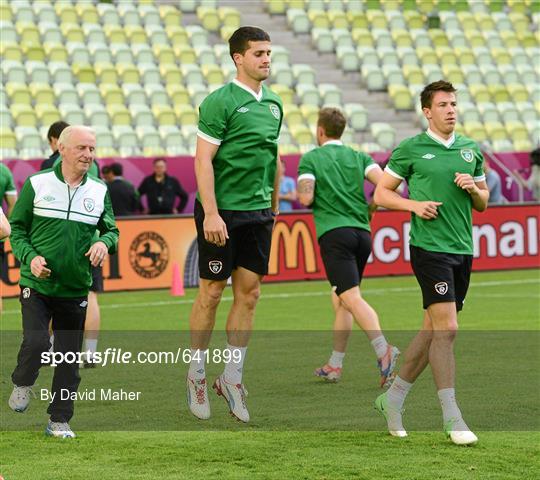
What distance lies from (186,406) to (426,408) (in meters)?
1.65

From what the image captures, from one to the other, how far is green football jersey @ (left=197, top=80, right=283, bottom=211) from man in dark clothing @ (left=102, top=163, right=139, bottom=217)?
1121 cm

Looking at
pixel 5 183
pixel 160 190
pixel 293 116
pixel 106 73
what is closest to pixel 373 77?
pixel 293 116

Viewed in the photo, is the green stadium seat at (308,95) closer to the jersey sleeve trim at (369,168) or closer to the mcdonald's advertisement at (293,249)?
the mcdonald's advertisement at (293,249)

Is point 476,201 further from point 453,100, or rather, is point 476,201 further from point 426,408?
point 426,408

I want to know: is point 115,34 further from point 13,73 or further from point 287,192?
point 287,192

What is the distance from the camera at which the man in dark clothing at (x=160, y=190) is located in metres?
20.5

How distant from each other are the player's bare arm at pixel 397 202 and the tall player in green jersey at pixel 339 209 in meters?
2.30

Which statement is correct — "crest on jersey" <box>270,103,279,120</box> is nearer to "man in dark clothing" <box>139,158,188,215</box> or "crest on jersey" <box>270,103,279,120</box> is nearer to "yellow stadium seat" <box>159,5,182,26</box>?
"man in dark clothing" <box>139,158,188,215</box>

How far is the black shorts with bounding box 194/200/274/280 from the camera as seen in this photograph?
810cm

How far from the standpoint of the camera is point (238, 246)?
324 inches

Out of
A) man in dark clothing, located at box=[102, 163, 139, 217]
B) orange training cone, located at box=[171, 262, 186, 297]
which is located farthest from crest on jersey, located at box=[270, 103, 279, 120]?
man in dark clothing, located at box=[102, 163, 139, 217]

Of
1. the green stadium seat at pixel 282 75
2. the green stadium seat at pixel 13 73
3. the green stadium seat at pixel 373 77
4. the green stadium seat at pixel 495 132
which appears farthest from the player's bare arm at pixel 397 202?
the green stadium seat at pixel 373 77

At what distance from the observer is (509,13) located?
33625mm

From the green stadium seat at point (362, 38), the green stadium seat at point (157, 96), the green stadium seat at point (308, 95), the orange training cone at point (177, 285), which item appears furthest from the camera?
the green stadium seat at point (362, 38)
